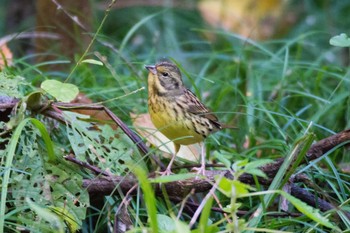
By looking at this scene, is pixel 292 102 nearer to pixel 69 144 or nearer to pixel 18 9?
pixel 69 144

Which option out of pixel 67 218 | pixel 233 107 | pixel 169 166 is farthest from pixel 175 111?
pixel 67 218

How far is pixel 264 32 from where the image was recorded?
7980 mm

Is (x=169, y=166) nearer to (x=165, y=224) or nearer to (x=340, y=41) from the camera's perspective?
(x=165, y=224)

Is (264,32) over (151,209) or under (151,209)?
under

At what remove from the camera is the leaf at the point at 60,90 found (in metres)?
3.01

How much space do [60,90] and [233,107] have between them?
136 centimetres

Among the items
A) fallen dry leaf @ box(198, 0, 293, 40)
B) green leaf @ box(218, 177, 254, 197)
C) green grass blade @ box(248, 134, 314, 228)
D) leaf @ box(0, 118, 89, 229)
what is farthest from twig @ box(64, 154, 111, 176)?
fallen dry leaf @ box(198, 0, 293, 40)

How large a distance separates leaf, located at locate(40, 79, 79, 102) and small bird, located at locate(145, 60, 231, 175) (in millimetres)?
487

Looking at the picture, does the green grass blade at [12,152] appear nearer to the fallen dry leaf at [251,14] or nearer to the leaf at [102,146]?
the leaf at [102,146]

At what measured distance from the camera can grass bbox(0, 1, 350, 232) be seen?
9.80 feet

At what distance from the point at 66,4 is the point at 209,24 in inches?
101

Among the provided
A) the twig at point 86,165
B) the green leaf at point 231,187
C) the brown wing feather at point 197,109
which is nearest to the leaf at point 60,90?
the twig at point 86,165

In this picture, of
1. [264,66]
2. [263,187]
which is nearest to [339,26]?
[264,66]

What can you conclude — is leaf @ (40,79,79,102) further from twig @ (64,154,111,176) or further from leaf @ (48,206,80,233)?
leaf @ (48,206,80,233)
